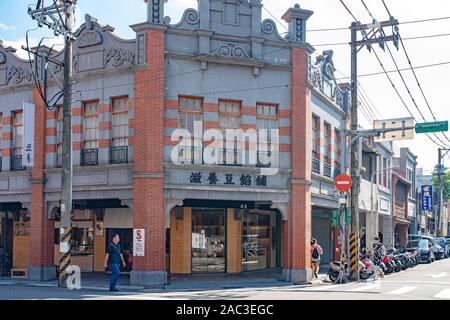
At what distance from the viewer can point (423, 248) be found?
3725cm

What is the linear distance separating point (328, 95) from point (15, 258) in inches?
636

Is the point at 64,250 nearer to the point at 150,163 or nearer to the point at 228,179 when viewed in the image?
the point at 150,163

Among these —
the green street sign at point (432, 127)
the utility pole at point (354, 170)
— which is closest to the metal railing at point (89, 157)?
the utility pole at point (354, 170)

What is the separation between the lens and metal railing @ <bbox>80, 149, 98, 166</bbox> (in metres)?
22.0

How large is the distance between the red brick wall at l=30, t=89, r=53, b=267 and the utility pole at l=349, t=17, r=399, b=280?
12.3 metres

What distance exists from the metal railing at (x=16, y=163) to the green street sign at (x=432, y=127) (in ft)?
53.5

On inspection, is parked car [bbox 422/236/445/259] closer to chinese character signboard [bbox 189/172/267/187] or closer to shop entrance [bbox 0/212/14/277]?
chinese character signboard [bbox 189/172/267/187]

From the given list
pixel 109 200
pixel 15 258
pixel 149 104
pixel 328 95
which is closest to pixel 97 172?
pixel 109 200

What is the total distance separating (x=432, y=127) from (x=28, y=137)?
1587 centimetres

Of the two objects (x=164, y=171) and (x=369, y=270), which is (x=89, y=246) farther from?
(x=369, y=270)

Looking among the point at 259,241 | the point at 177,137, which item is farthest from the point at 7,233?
the point at 259,241

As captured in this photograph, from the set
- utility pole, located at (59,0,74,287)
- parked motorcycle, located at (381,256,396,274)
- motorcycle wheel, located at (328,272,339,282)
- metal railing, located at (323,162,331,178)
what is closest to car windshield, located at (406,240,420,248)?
parked motorcycle, located at (381,256,396,274)

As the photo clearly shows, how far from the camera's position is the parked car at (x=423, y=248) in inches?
1456

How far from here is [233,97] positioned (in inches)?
856
